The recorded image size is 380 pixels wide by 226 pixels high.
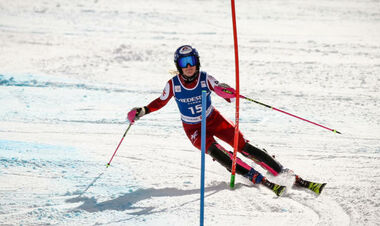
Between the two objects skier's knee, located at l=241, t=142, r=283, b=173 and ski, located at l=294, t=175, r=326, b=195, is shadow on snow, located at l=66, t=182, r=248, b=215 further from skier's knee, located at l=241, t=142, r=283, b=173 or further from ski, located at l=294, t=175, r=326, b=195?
ski, located at l=294, t=175, r=326, b=195

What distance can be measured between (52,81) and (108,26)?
3.24m

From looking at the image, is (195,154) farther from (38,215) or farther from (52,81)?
(52,81)

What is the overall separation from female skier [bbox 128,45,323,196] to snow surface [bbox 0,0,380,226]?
0.20 metres

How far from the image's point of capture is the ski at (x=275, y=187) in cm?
428

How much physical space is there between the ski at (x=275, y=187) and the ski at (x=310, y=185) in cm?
21

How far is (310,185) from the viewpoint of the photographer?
172 inches

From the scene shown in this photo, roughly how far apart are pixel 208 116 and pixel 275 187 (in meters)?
1.06

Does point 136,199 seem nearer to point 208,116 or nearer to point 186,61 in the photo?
point 208,116

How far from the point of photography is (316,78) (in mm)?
7801

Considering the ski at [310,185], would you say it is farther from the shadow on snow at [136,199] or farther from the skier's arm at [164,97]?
the skier's arm at [164,97]

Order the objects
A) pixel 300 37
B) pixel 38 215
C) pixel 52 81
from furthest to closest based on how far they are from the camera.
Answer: pixel 300 37, pixel 52 81, pixel 38 215

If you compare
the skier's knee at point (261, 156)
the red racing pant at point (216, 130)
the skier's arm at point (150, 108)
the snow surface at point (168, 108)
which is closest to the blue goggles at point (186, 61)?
the skier's arm at point (150, 108)

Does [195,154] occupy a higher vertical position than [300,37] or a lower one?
lower

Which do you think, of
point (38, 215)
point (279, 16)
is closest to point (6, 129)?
point (38, 215)
